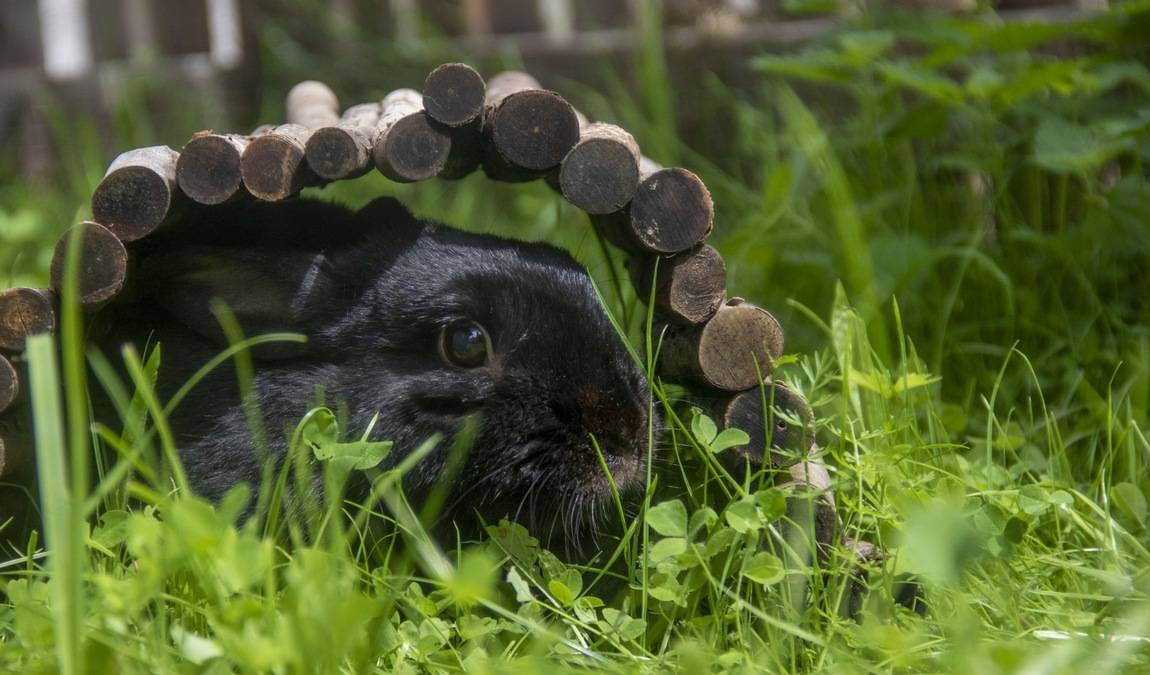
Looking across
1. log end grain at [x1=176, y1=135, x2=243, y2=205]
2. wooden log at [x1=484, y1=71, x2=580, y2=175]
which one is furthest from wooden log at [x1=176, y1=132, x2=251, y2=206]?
wooden log at [x1=484, y1=71, x2=580, y2=175]

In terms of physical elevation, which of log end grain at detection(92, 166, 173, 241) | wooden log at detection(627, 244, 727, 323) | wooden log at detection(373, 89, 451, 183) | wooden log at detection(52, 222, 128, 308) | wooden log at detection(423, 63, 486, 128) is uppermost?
wooden log at detection(423, 63, 486, 128)

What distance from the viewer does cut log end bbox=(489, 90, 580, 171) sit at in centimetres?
227

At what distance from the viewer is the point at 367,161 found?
235 cm

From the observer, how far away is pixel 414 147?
2273mm

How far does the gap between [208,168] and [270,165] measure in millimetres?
112

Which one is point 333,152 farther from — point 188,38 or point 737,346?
point 188,38

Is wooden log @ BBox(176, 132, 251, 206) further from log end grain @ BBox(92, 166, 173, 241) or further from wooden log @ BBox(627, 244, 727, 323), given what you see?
wooden log @ BBox(627, 244, 727, 323)

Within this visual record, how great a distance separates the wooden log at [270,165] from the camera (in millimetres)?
2189

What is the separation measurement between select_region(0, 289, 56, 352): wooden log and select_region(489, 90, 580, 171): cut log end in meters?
0.90

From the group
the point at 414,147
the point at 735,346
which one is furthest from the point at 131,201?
the point at 735,346

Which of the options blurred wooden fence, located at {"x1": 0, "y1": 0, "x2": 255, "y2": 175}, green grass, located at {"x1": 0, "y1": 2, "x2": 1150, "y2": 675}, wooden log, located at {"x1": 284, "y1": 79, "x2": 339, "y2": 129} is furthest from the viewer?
blurred wooden fence, located at {"x1": 0, "y1": 0, "x2": 255, "y2": 175}

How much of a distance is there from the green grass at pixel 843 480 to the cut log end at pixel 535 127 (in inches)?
16.4

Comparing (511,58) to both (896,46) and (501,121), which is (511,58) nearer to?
(896,46)

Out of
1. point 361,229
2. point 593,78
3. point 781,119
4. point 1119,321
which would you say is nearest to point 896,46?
point 781,119
